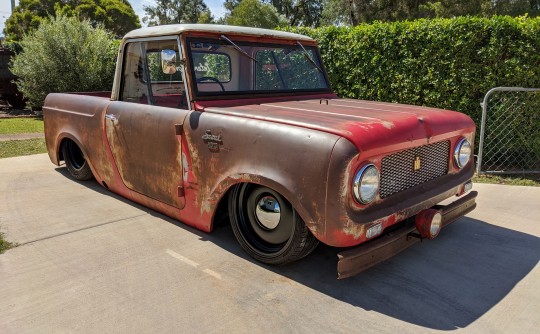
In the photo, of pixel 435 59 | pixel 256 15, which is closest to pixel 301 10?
Answer: pixel 256 15

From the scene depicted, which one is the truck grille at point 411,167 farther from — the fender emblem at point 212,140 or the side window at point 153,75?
the side window at point 153,75

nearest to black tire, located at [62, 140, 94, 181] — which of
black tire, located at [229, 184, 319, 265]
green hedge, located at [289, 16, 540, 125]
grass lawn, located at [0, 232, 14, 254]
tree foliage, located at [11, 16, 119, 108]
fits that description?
grass lawn, located at [0, 232, 14, 254]

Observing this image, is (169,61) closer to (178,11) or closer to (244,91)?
(244,91)

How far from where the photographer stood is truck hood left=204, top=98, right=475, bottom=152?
2.55 m

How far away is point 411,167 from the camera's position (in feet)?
9.57

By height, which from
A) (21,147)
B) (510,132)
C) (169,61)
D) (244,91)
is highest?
(169,61)

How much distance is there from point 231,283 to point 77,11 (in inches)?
1433

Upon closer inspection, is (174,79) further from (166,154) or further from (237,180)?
(237,180)

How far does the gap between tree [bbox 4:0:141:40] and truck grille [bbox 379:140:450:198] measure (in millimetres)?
34388

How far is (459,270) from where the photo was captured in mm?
3072

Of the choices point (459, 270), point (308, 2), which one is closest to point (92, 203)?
point (459, 270)

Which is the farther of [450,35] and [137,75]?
[450,35]

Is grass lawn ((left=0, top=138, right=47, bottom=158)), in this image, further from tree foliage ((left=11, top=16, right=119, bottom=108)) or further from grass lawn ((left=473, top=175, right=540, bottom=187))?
grass lawn ((left=473, top=175, right=540, bottom=187))

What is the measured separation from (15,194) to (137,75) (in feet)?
7.17
